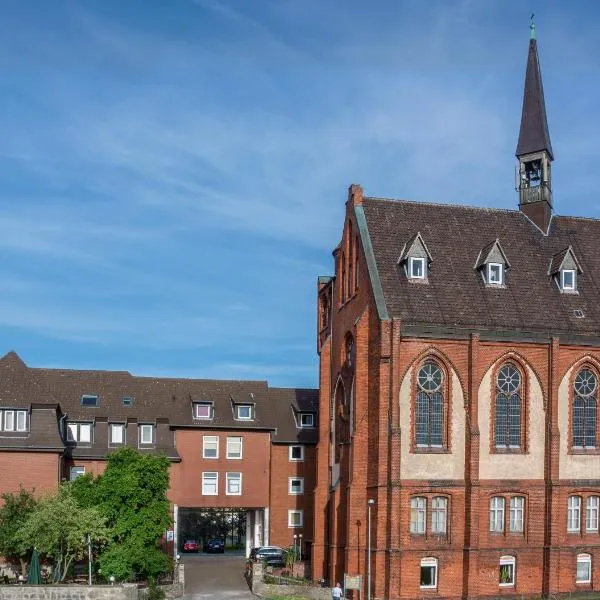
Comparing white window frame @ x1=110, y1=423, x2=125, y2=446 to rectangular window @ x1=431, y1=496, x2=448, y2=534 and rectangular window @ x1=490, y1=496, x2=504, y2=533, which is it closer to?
rectangular window @ x1=431, y1=496, x2=448, y2=534

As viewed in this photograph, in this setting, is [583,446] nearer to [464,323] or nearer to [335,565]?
[464,323]

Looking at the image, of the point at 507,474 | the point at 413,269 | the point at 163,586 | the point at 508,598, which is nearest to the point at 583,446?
the point at 507,474

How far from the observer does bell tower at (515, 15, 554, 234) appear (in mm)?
60344

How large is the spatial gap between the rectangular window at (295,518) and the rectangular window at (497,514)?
25037 mm

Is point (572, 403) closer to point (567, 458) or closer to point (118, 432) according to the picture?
point (567, 458)

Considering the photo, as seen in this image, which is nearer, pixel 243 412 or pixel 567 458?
pixel 567 458

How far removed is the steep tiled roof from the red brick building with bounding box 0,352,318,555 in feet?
77.7

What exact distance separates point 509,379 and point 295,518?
26.7m

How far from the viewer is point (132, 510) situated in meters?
54.6

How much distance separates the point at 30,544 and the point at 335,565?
1502 cm

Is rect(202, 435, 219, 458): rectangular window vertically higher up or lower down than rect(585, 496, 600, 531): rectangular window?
higher up

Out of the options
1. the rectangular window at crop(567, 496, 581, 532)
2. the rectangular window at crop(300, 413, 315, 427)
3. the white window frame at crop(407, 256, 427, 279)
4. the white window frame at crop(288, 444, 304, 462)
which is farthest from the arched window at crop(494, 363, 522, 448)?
the rectangular window at crop(300, 413, 315, 427)

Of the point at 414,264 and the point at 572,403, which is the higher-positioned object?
the point at 414,264

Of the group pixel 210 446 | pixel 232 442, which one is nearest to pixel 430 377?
pixel 232 442
